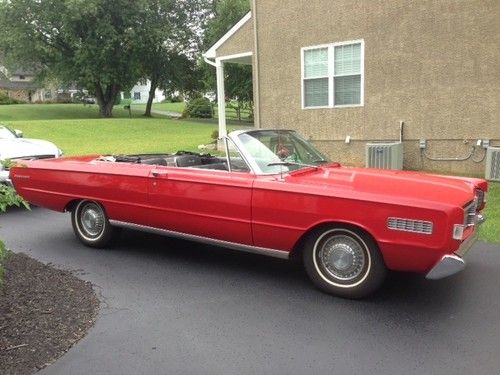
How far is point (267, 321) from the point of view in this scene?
395cm

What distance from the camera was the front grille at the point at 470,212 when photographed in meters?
4.16

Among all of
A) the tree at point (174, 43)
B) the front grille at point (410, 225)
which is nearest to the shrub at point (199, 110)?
the tree at point (174, 43)

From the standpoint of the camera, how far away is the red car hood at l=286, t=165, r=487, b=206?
13.2ft

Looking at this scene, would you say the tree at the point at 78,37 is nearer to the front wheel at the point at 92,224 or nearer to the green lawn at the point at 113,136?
the green lawn at the point at 113,136

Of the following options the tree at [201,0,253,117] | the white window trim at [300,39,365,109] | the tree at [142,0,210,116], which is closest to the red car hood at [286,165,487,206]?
the white window trim at [300,39,365,109]

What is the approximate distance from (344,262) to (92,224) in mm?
3206

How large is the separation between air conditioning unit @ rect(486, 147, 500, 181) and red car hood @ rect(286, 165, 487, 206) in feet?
17.0

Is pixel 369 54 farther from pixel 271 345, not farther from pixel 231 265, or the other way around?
pixel 271 345

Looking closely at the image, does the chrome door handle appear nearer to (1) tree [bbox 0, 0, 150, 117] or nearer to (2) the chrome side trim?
(2) the chrome side trim

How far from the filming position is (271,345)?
11.7 ft

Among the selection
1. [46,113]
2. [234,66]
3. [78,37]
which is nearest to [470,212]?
[234,66]

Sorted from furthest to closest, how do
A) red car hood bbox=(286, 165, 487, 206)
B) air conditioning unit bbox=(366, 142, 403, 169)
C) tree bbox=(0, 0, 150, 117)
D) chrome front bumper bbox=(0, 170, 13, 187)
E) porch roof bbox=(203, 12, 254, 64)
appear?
tree bbox=(0, 0, 150, 117) → porch roof bbox=(203, 12, 254, 64) → air conditioning unit bbox=(366, 142, 403, 169) → chrome front bumper bbox=(0, 170, 13, 187) → red car hood bbox=(286, 165, 487, 206)

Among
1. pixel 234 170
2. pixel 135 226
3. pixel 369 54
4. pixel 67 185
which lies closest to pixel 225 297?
pixel 234 170

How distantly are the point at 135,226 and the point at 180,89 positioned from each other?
4467 cm
